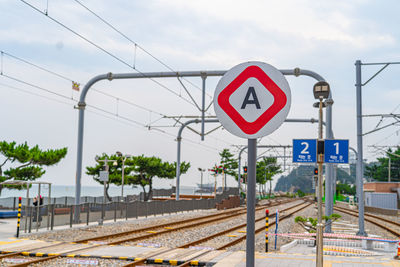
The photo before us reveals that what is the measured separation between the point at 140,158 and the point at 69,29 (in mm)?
44466

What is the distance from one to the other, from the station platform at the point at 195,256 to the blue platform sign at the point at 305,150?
331cm

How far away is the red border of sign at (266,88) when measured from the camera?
3133mm

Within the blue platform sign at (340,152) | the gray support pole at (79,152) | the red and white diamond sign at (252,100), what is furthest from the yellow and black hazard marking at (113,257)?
the gray support pole at (79,152)

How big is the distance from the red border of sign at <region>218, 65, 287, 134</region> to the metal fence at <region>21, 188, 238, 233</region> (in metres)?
17.5

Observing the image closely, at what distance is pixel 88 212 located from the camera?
23.5 metres

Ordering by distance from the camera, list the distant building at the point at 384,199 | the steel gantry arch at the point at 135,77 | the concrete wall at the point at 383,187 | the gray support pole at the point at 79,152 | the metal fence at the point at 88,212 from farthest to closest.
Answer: the concrete wall at the point at 383,187
the distant building at the point at 384,199
the gray support pole at the point at 79,152
the steel gantry arch at the point at 135,77
the metal fence at the point at 88,212

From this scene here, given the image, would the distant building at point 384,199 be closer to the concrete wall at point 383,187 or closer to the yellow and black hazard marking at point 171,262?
the concrete wall at point 383,187

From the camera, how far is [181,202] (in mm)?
38219

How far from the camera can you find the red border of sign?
3.13 metres

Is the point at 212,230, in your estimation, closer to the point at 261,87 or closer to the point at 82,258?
the point at 82,258

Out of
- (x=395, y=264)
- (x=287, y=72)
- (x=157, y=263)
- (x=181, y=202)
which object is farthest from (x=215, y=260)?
(x=181, y=202)

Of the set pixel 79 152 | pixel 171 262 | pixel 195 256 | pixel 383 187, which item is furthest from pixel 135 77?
pixel 383 187

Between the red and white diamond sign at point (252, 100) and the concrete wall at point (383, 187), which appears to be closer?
the red and white diamond sign at point (252, 100)

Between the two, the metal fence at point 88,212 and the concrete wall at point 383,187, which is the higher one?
the concrete wall at point 383,187
